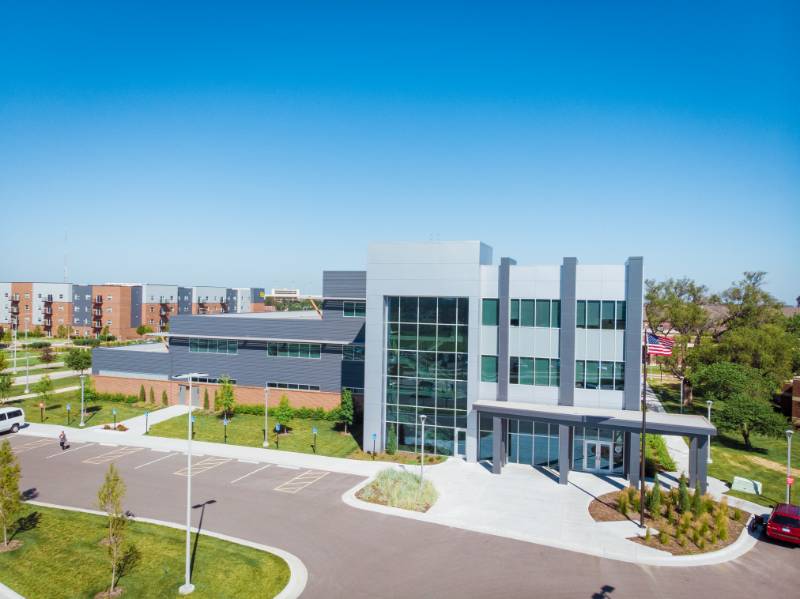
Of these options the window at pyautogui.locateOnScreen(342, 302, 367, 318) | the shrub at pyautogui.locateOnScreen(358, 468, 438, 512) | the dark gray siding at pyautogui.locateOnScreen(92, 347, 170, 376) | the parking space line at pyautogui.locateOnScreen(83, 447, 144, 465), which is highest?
the window at pyautogui.locateOnScreen(342, 302, 367, 318)

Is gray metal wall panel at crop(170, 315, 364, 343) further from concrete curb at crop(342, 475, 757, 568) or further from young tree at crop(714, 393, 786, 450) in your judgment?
young tree at crop(714, 393, 786, 450)

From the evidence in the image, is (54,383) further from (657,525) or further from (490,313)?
(657,525)

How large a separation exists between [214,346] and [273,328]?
22.0ft

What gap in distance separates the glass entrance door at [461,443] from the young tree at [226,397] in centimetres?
2104

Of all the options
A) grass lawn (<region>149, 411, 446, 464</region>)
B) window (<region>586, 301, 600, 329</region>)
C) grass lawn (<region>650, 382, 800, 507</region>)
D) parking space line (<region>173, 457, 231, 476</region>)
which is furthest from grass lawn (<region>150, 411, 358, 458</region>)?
grass lawn (<region>650, 382, 800, 507</region>)

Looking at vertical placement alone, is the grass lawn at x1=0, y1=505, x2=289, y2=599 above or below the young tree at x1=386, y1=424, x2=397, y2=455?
below

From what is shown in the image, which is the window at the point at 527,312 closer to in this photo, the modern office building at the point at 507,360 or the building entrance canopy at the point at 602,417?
the modern office building at the point at 507,360

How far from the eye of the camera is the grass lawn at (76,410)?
43469 millimetres

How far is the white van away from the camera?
129 feet

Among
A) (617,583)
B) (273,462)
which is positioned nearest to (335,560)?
(617,583)

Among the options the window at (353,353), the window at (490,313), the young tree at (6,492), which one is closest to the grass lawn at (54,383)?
the window at (353,353)

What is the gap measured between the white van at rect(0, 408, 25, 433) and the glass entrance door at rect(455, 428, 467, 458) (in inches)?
1326

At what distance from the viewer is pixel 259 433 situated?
39656mm

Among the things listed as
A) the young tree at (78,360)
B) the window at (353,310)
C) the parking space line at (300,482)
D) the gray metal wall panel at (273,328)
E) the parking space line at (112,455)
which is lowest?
the parking space line at (112,455)
